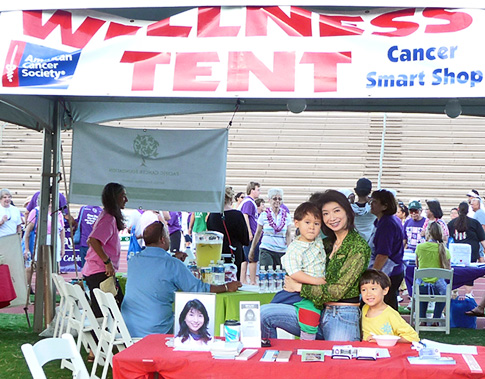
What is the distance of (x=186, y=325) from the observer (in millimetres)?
3684

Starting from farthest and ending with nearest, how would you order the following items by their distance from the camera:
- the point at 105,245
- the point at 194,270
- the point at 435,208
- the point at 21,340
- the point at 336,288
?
the point at 435,208 → the point at 21,340 → the point at 105,245 → the point at 194,270 → the point at 336,288

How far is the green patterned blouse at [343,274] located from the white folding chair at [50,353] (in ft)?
4.22

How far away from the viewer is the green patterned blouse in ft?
13.1

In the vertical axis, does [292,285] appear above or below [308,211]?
below

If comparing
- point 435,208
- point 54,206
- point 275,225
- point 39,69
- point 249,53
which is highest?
point 249,53

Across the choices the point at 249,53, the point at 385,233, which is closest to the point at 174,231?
the point at 385,233

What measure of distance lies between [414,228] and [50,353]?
8006mm

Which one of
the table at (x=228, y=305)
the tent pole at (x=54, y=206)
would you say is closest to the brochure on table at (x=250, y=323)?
the table at (x=228, y=305)

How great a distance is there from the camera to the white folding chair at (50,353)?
3.13 metres

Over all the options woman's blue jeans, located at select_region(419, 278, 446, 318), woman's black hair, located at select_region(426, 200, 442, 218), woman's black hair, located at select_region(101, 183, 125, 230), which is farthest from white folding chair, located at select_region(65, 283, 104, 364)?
woman's black hair, located at select_region(426, 200, 442, 218)

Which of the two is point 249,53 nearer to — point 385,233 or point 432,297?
point 385,233

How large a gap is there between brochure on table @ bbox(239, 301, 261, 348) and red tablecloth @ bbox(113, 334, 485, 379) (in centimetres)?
16

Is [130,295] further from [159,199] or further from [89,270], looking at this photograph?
[159,199]

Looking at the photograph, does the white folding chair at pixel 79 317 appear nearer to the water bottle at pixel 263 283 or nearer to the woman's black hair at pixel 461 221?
the water bottle at pixel 263 283
